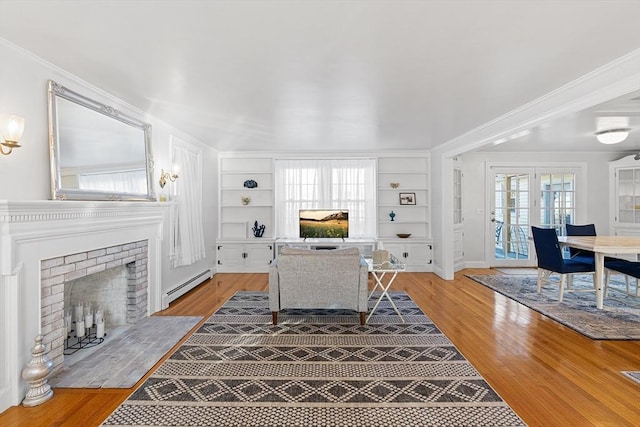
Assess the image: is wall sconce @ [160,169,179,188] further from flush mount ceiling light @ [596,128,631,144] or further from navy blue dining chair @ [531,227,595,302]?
flush mount ceiling light @ [596,128,631,144]

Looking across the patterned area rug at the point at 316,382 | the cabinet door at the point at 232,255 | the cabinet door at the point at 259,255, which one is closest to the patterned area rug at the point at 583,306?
the patterned area rug at the point at 316,382

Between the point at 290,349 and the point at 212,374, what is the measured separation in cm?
72

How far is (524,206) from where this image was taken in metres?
6.80

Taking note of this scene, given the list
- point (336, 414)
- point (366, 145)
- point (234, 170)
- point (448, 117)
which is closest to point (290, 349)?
point (336, 414)

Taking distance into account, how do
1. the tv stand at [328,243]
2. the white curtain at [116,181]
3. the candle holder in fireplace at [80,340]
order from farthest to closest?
the tv stand at [328,243] → the candle holder in fireplace at [80,340] → the white curtain at [116,181]

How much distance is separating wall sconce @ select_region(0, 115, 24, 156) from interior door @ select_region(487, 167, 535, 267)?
281 inches

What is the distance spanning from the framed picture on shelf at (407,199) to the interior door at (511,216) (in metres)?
1.64

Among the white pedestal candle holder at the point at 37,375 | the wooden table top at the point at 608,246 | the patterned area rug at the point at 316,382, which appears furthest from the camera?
the wooden table top at the point at 608,246

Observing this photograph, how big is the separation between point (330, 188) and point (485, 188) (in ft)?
10.4

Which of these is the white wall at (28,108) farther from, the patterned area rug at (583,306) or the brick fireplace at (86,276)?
the patterned area rug at (583,306)

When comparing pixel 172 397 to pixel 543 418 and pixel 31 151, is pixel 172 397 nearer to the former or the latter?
pixel 31 151

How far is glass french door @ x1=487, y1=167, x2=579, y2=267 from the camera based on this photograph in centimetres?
679

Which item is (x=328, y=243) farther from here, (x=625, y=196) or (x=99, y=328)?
(x=625, y=196)

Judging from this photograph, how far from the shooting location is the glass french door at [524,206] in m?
6.79
